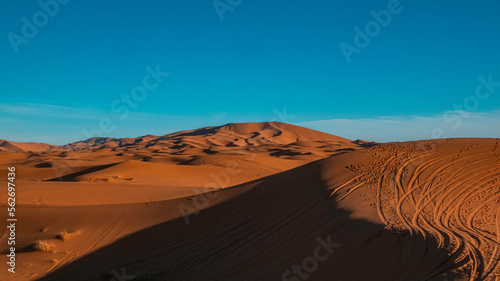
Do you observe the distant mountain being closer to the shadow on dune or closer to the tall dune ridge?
the tall dune ridge

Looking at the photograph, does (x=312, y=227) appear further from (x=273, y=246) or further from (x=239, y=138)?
(x=239, y=138)

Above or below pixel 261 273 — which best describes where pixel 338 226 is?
above

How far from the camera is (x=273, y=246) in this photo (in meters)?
8.46

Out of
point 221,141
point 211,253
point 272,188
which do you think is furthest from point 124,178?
point 221,141

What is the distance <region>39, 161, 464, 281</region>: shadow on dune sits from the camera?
6016mm

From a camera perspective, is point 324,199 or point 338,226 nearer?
point 338,226

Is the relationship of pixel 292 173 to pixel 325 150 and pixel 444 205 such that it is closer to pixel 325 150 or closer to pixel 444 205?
pixel 444 205

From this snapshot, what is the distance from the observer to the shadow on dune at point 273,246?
19.7 feet

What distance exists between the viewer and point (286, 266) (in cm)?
730

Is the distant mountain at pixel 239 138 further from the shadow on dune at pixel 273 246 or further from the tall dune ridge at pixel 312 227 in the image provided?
the shadow on dune at pixel 273 246

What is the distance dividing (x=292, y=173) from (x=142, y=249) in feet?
21.0

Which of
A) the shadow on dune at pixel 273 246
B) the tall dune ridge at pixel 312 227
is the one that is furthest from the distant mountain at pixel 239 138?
the shadow on dune at pixel 273 246

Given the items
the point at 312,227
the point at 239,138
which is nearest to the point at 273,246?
the point at 312,227

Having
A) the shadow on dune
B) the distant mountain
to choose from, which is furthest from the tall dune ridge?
the distant mountain
